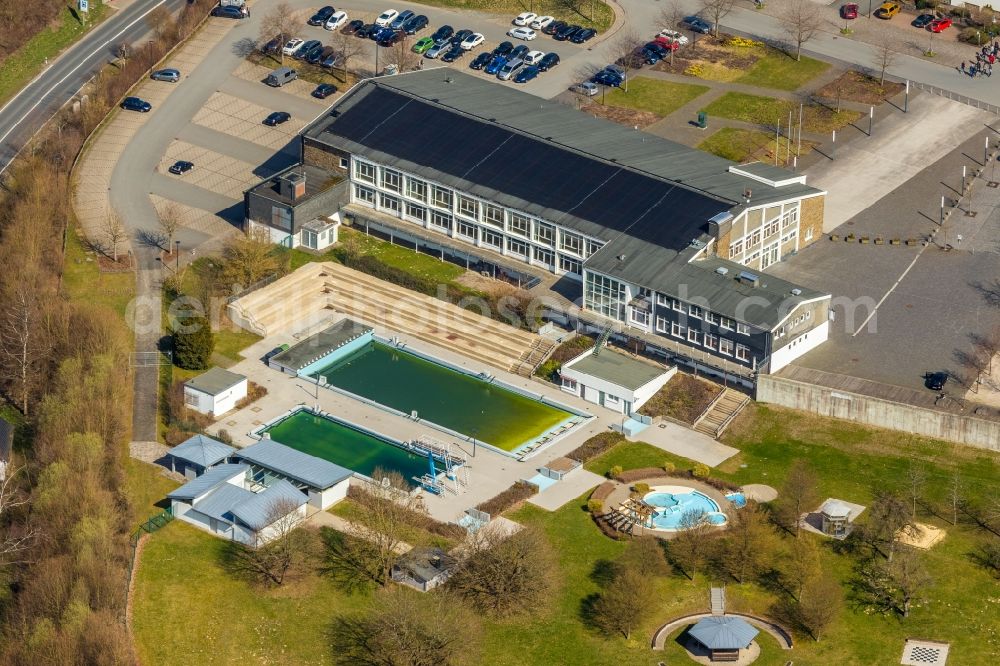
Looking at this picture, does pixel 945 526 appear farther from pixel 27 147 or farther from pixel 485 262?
pixel 27 147

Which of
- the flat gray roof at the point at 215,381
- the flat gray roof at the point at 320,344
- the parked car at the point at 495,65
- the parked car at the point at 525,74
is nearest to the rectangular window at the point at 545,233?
the flat gray roof at the point at 320,344

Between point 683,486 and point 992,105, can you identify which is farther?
point 992,105

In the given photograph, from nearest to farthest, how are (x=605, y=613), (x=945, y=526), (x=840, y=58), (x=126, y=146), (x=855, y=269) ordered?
(x=605, y=613) → (x=945, y=526) → (x=855, y=269) → (x=126, y=146) → (x=840, y=58)

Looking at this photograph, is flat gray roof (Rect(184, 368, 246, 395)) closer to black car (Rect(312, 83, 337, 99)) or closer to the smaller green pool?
the smaller green pool

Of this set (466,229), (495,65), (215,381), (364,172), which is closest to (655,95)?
(495,65)

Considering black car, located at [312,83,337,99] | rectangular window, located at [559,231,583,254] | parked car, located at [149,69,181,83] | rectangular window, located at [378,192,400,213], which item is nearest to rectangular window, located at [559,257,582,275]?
rectangular window, located at [559,231,583,254]

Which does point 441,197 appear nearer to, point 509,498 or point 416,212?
point 416,212

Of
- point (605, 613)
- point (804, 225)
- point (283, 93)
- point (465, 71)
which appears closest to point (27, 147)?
point (283, 93)
